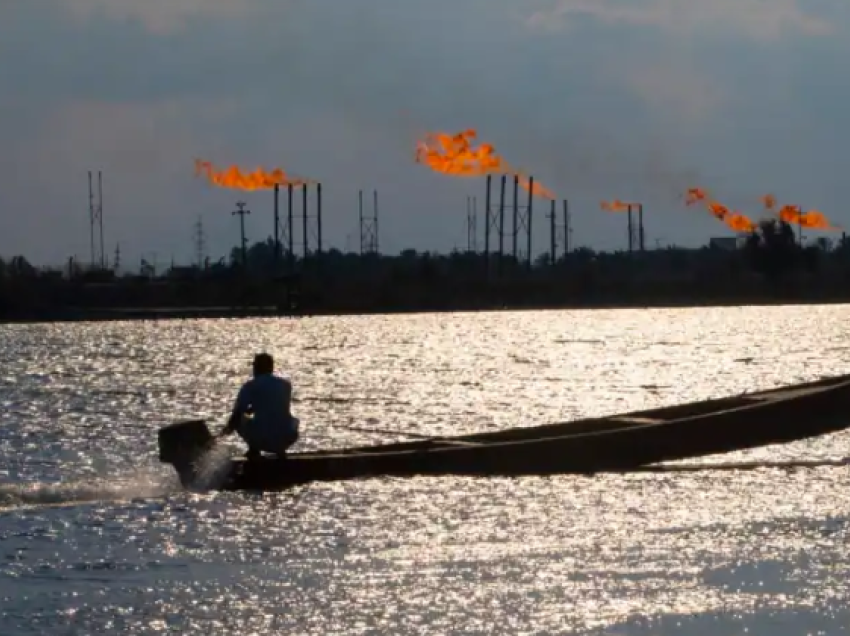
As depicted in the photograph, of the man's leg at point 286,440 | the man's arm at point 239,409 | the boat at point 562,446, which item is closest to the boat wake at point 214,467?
the boat at point 562,446

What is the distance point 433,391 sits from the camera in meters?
75.9

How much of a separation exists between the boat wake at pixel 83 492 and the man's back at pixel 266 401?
12.4 ft

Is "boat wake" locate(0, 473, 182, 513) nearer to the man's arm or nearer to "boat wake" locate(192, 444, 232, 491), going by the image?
"boat wake" locate(192, 444, 232, 491)

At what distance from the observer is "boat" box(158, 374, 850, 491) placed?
29.4m

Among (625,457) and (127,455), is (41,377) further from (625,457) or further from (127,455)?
(625,457)

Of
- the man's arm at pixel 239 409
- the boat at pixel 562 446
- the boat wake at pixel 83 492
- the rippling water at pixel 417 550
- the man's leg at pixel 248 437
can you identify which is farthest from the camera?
the boat wake at pixel 83 492

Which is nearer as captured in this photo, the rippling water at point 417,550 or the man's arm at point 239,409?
the rippling water at point 417,550

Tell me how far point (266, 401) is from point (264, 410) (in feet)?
0.46

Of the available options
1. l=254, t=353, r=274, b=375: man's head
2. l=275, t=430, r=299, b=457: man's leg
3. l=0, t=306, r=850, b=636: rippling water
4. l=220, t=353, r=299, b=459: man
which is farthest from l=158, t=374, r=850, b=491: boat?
l=254, t=353, r=274, b=375: man's head

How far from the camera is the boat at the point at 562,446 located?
1158 inches

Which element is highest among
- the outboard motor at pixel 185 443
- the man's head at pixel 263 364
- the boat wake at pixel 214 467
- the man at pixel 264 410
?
the man's head at pixel 263 364

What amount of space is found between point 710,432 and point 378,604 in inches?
598

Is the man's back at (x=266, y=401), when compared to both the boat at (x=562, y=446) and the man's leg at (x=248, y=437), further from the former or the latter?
the boat at (x=562, y=446)

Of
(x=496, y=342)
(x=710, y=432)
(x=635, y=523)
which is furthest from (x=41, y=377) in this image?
(x=635, y=523)
